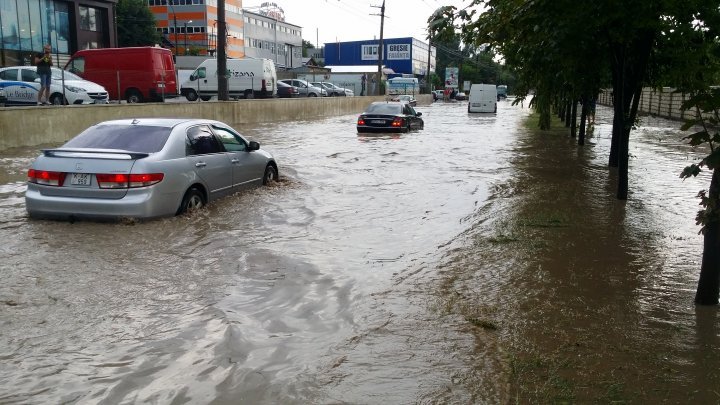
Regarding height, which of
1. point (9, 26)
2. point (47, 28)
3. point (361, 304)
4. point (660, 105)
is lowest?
point (361, 304)

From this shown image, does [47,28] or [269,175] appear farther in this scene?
[47,28]

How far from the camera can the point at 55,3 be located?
1697 inches

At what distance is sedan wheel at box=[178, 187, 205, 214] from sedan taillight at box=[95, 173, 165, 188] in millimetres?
712

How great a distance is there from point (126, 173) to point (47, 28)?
3969 centimetres

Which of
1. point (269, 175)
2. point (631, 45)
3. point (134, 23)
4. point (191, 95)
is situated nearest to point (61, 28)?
point (191, 95)

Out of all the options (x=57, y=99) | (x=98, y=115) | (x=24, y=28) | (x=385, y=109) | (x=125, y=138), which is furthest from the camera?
(x=24, y=28)

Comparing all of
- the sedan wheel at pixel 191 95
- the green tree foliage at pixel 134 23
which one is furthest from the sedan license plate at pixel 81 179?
the green tree foliage at pixel 134 23

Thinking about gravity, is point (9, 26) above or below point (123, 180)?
above

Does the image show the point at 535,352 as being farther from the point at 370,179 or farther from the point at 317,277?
the point at 370,179

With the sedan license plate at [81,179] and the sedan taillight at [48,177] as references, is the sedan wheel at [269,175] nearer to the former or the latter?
the sedan license plate at [81,179]

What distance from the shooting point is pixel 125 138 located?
8.89 m

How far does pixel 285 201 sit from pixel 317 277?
4277 millimetres

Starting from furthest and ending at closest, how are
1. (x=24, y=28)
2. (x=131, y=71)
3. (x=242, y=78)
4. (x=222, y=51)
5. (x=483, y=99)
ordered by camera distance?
(x=483, y=99)
(x=24, y=28)
(x=242, y=78)
(x=131, y=71)
(x=222, y=51)

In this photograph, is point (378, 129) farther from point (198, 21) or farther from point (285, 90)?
point (198, 21)
